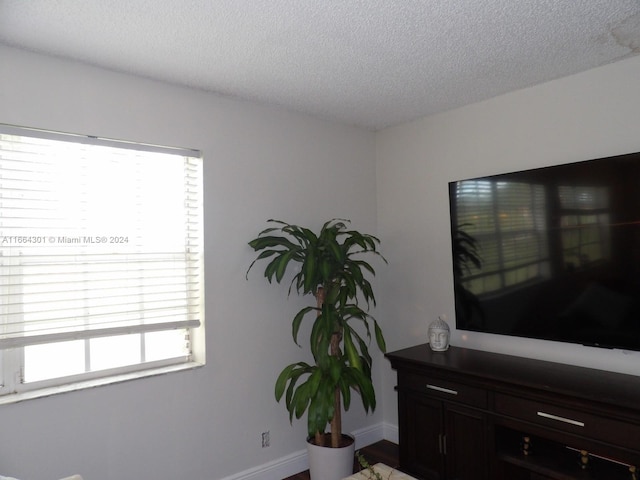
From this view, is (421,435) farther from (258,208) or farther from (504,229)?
(258,208)

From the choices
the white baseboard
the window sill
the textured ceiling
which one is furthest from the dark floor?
the textured ceiling

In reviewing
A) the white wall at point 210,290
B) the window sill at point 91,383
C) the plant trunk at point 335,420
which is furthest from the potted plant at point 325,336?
the window sill at point 91,383

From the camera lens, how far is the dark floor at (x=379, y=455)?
10.3ft

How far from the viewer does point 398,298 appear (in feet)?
11.9

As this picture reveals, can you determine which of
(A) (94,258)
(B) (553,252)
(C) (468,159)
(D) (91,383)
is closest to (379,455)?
(B) (553,252)

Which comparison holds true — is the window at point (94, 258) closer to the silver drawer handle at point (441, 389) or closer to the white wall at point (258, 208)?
the white wall at point (258, 208)

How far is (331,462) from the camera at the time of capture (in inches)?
110

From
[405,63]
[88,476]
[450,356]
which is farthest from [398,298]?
[88,476]

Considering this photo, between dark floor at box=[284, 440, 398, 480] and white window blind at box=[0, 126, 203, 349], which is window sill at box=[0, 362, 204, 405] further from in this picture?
dark floor at box=[284, 440, 398, 480]

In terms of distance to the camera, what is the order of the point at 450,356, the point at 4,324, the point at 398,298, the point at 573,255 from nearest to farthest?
the point at 4,324, the point at 573,255, the point at 450,356, the point at 398,298

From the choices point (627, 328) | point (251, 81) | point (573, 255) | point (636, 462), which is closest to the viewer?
point (636, 462)

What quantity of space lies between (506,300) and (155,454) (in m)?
2.29

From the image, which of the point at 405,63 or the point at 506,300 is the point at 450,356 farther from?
the point at 405,63

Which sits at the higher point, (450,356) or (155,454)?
(450,356)
